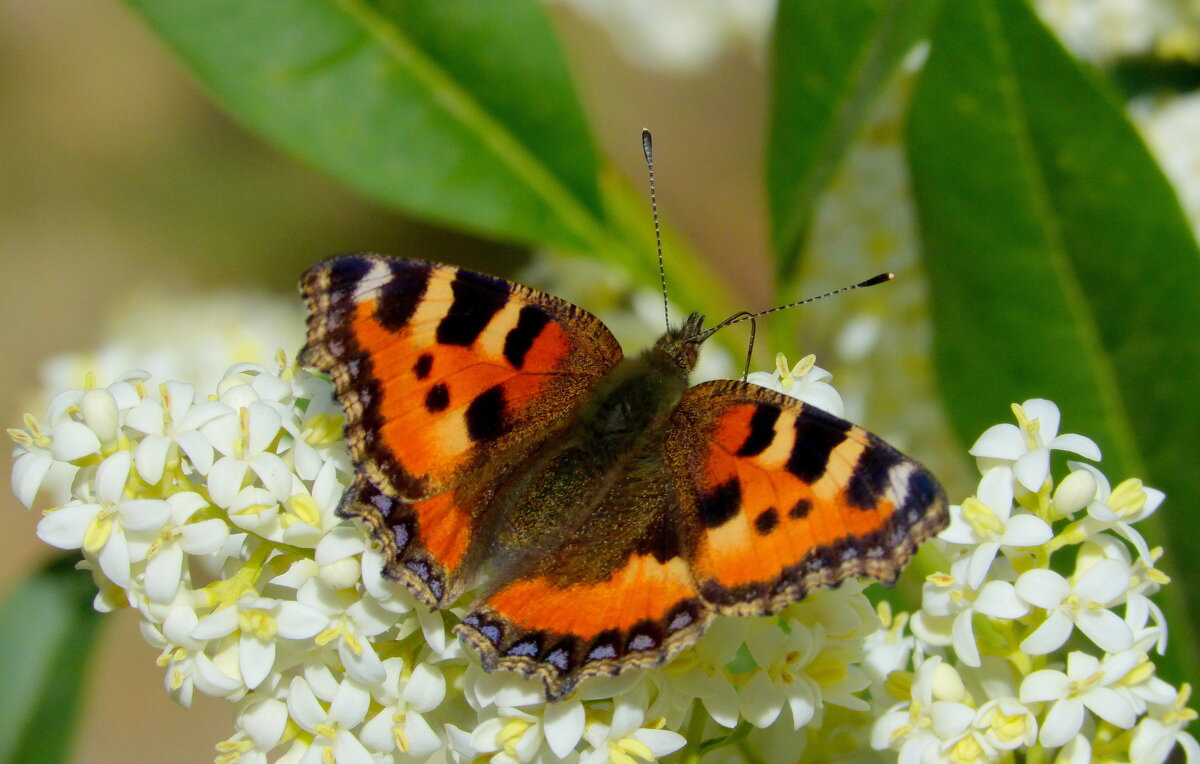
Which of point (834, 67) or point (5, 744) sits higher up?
point (834, 67)

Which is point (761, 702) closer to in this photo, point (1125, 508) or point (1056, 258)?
point (1125, 508)

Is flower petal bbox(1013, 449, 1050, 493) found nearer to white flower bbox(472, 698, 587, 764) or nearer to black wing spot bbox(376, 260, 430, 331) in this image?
white flower bbox(472, 698, 587, 764)

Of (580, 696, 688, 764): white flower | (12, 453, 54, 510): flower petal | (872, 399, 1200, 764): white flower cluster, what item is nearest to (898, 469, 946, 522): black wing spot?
(872, 399, 1200, 764): white flower cluster

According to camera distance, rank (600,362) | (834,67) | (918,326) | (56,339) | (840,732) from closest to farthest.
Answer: (840,732)
(600,362)
(834,67)
(918,326)
(56,339)

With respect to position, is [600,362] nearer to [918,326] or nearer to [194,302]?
[918,326]

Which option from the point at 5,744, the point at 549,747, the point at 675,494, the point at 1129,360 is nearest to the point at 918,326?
the point at 1129,360

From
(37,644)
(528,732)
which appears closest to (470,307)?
(528,732)
